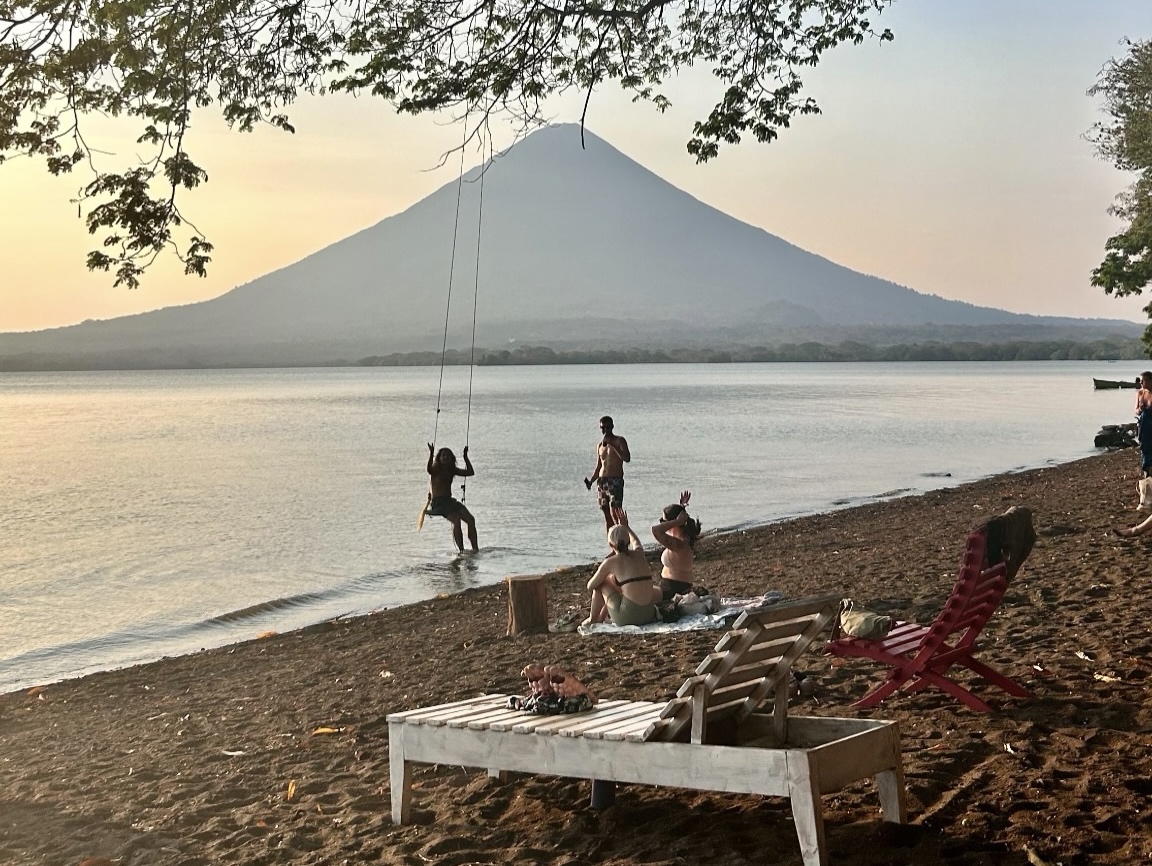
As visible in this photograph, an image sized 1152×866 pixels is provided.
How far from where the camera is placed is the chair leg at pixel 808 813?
434 centimetres

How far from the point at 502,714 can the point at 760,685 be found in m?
1.03

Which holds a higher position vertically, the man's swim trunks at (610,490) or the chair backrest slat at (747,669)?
the chair backrest slat at (747,669)

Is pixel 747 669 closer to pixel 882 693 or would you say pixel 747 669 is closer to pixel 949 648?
pixel 882 693

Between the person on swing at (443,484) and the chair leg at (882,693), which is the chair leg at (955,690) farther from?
the person on swing at (443,484)

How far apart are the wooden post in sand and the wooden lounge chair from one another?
501 cm

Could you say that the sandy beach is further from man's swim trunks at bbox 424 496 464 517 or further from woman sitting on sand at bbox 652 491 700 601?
man's swim trunks at bbox 424 496 464 517

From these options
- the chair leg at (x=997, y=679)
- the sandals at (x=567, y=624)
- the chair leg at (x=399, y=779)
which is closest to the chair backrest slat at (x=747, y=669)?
the chair leg at (x=399, y=779)

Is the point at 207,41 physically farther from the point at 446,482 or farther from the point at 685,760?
the point at 446,482

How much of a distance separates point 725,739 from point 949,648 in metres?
2.15

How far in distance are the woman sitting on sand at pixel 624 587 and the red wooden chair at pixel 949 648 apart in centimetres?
326

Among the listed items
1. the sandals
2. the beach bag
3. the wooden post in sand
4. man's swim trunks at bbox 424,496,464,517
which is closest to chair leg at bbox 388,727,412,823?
the beach bag

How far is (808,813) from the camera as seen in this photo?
4355 mm

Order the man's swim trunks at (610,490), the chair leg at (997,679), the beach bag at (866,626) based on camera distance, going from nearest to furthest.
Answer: the chair leg at (997,679)
the beach bag at (866,626)
the man's swim trunks at (610,490)

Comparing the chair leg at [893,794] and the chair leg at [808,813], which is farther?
the chair leg at [893,794]
